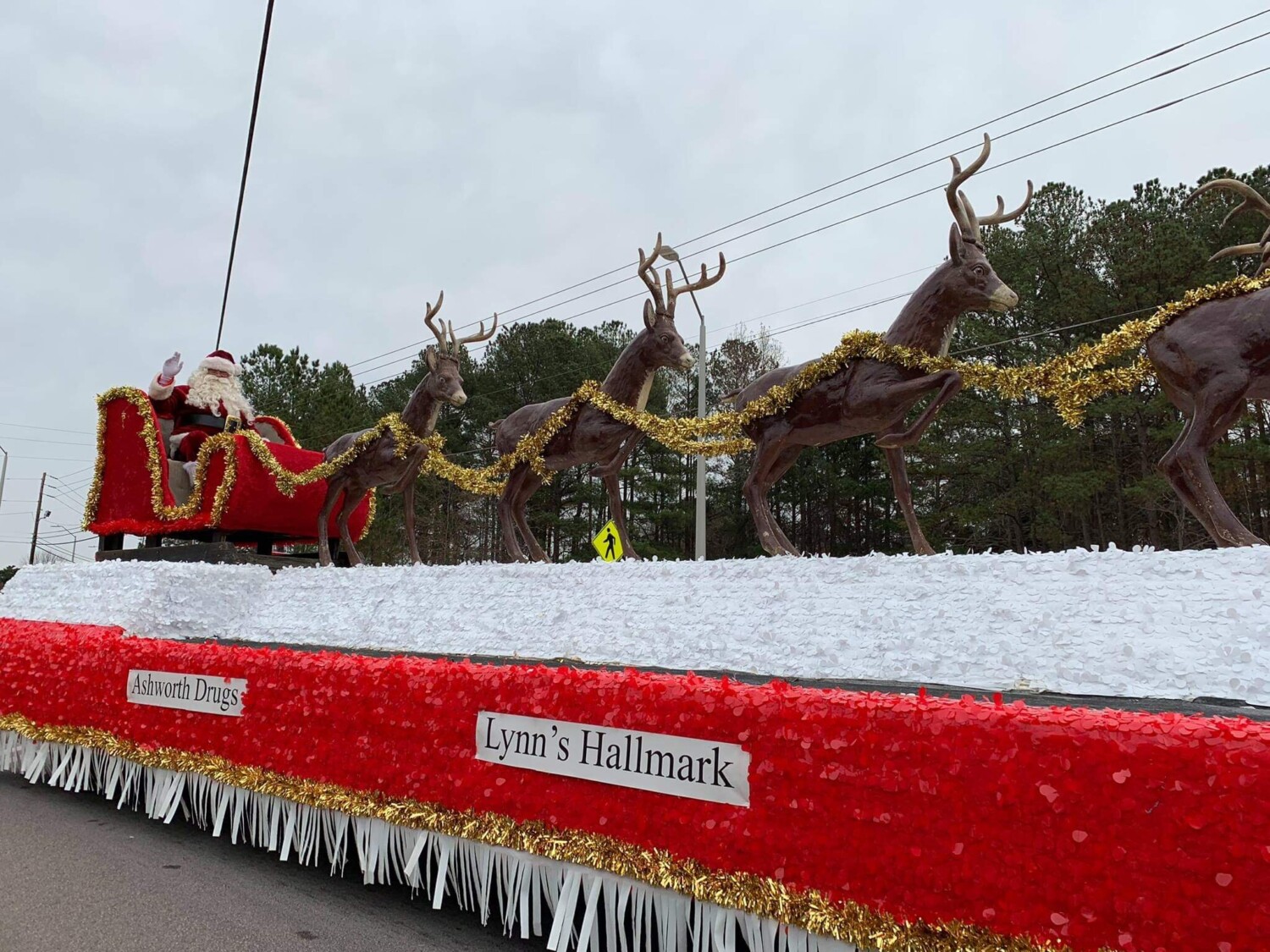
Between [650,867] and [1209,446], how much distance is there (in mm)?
3955

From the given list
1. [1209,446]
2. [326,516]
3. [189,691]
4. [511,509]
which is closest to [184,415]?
[326,516]

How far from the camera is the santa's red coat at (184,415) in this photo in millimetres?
10430

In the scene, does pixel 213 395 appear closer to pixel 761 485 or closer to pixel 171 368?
pixel 171 368

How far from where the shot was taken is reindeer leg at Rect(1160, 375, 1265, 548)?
15.4ft

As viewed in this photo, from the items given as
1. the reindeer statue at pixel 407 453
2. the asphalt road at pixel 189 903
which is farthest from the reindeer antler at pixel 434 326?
the asphalt road at pixel 189 903

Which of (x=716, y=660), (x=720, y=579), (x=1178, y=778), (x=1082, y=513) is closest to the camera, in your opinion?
(x=1178, y=778)

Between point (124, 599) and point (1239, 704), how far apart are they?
822 centimetres

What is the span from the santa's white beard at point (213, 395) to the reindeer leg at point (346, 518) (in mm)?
2448

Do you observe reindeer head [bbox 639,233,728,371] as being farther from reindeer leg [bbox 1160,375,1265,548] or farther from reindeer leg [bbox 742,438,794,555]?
reindeer leg [bbox 1160,375,1265,548]

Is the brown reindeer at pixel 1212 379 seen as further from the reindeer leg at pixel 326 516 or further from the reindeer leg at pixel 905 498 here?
the reindeer leg at pixel 326 516

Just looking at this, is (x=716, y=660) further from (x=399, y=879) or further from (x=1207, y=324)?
(x=1207, y=324)

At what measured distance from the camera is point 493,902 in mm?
3688

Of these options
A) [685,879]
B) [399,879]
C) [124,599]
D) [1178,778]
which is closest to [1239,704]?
[1178,778]

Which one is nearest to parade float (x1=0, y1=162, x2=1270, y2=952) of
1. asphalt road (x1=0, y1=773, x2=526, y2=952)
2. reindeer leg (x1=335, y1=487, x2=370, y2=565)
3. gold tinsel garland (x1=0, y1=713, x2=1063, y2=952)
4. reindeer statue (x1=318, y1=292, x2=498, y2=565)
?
gold tinsel garland (x1=0, y1=713, x2=1063, y2=952)
